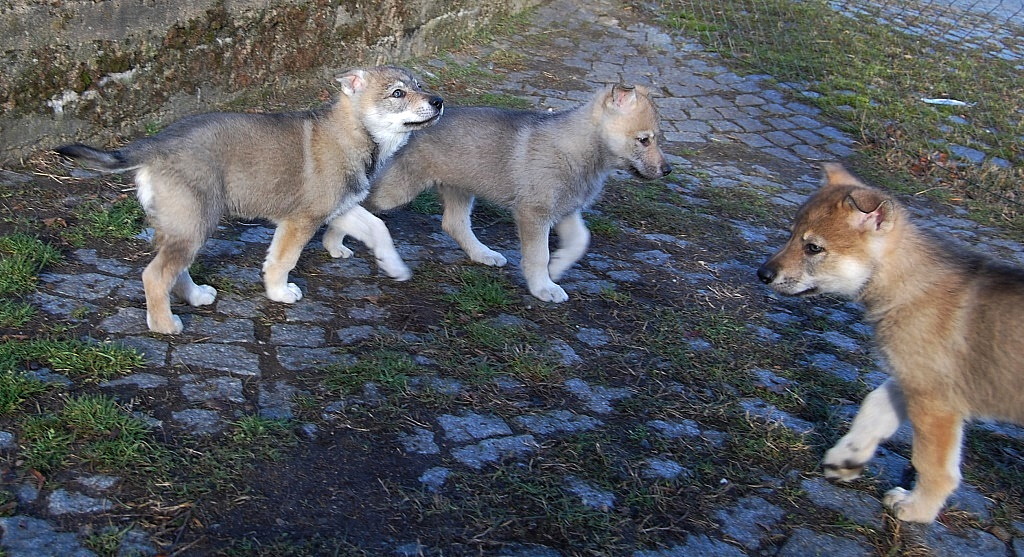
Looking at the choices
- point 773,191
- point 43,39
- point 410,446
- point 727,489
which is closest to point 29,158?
point 43,39

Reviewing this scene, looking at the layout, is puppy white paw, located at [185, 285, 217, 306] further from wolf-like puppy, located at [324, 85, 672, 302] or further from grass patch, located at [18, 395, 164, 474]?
grass patch, located at [18, 395, 164, 474]

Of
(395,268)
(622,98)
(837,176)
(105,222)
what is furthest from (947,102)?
(105,222)

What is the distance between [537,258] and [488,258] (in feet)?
1.48

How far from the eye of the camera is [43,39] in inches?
215

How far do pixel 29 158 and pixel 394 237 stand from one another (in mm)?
2312

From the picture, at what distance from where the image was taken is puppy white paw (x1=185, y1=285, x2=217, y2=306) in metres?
4.38

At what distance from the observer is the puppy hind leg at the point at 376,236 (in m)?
4.89

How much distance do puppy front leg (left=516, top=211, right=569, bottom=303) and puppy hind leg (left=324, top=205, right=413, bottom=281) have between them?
676mm

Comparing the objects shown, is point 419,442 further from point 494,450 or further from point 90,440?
point 90,440

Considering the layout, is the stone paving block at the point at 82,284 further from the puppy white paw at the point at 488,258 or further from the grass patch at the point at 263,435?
the puppy white paw at the point at 488,258

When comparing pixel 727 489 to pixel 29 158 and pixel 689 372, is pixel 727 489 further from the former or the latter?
pixel 29 158

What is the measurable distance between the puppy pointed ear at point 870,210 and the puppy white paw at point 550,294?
5.58ft

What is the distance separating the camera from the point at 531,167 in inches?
206

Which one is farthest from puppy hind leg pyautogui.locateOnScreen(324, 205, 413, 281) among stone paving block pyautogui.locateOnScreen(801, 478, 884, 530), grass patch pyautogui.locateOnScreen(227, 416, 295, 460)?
stone paving block pyautogui.locateOnScreen(801, 478, 884, 530)
